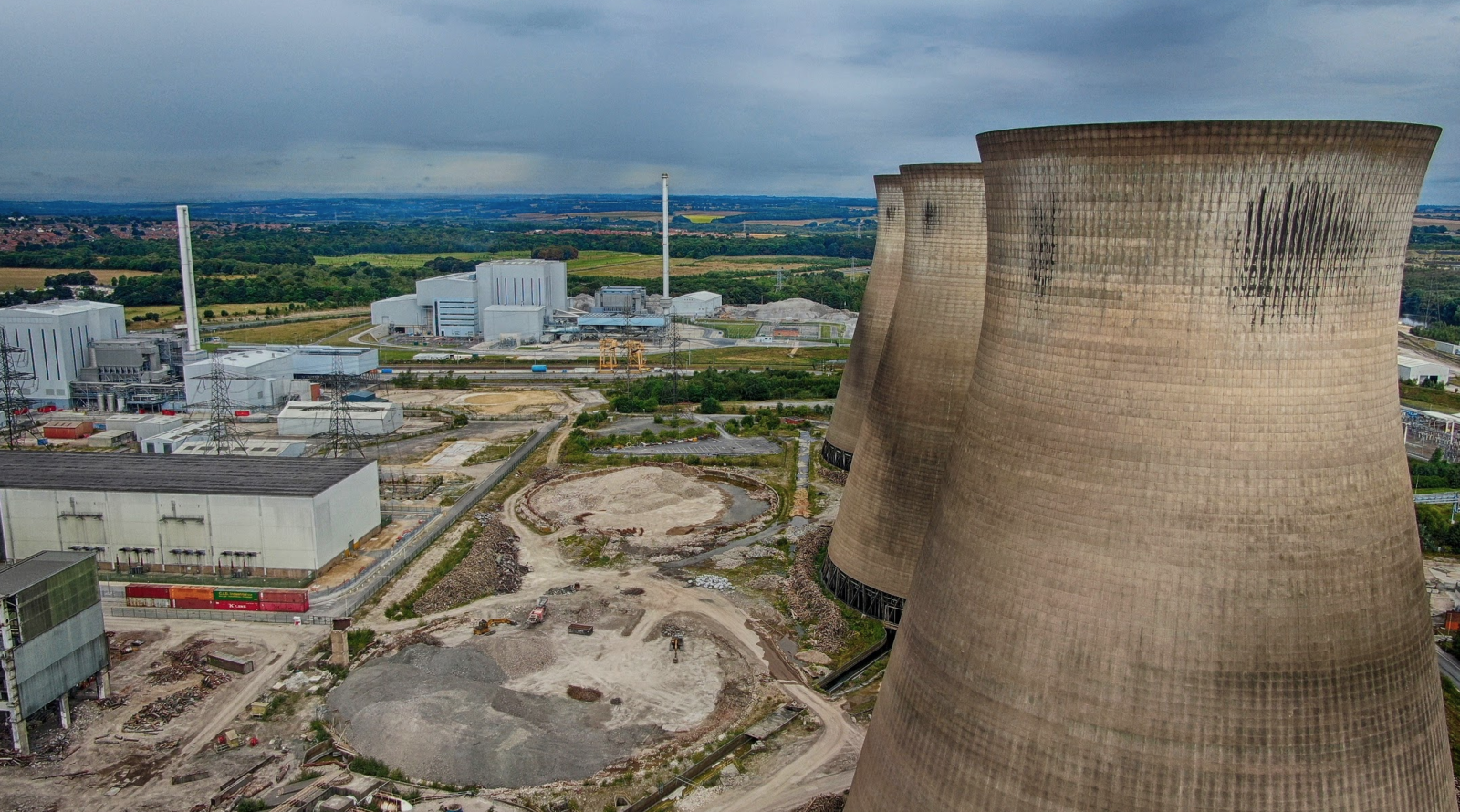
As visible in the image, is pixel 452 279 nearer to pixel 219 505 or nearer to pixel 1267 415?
pixel 219 505

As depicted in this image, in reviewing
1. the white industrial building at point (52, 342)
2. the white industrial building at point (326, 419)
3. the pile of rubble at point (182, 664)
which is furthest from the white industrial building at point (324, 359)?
the pile of rubble at point (182, 664)

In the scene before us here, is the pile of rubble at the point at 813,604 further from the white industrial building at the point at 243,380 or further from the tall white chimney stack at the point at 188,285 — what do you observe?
the tall white chimney stack at the point at 188,285

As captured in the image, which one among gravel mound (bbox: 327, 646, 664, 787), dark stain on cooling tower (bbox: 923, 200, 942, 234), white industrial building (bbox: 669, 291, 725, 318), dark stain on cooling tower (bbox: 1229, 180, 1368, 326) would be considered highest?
dark stain on cooling tower (bbox: 923, 200, 942, 234)

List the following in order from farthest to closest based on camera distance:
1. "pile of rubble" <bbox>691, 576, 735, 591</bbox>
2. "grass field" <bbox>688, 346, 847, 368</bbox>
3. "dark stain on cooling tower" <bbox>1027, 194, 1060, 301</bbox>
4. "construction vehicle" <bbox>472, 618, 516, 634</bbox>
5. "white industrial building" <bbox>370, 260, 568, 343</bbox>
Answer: "white industrial building" <bbox>370, 260, 568, 343</bbox> < "grass field" <bbox>688, 346, 847, 368</bbox> < "pile of rubble" <bbox>691, 576, 735, 591</bbox> < "construction vehicle" <bbox>472, 618, 516, 634</bbox> < "dark stain on cooling tower" <bbox>1027, 194, 1060, 301</bbox>

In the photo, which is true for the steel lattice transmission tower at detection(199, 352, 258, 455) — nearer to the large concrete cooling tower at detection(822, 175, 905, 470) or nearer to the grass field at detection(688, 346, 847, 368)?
the large concrete cooling tower at detection(822, 175, 905, 470)

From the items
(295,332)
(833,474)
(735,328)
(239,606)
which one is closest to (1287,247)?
(239,606)

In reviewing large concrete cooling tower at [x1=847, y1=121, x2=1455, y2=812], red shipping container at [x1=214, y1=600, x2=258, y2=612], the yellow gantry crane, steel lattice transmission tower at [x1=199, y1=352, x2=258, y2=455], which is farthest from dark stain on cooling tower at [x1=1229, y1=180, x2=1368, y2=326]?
the yellow gantry crane

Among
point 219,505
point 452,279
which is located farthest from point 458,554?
point 452,279
